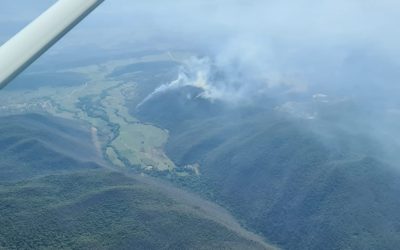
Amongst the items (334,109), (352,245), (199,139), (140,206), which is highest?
(334,109)

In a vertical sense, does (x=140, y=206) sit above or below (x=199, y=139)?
below

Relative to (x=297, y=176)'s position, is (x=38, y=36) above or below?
below

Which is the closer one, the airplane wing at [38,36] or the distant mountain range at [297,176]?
the airplane wing at [38,36]

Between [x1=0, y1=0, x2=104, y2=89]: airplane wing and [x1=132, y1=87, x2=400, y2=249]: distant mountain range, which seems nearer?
[x1=0, y1=0, x2=104, y2=89]: airplane wing

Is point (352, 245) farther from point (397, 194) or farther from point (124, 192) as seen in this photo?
point (124, 192)

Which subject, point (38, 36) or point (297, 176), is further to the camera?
point (297, 176)

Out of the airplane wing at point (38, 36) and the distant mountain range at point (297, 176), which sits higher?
the distant mountain range at point (297, 176)

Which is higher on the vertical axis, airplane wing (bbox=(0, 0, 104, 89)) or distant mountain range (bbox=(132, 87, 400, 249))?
distant mountain range (bbox=(132, 87, 400, 249))

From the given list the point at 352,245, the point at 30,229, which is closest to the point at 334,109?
the point at 352,245
